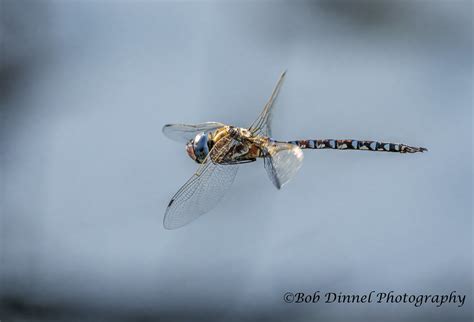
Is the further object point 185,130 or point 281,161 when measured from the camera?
point 185,130

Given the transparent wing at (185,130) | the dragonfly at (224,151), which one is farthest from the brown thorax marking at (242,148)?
the transparent wing at (185,130)

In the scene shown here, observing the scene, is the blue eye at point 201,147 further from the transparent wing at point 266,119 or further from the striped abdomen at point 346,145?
the striped abdomen at point 346,145

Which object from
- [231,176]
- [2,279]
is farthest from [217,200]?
[2,279]

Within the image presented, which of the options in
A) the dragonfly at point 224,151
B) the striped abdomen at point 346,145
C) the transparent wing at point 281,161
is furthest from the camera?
the striped abdomen at point 346,145

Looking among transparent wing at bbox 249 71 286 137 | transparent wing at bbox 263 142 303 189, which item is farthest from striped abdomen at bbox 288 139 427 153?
transparent wing at bbox 263 142 303 189

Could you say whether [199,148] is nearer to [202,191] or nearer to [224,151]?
[224,151]

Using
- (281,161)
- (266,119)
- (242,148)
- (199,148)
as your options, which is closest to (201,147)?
(199,148)
